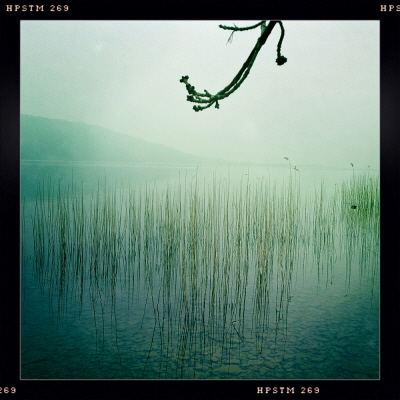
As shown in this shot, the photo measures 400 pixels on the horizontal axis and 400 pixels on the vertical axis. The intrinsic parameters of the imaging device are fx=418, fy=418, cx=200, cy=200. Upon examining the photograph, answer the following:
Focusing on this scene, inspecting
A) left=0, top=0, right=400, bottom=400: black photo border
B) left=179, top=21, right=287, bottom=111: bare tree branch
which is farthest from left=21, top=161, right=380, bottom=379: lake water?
left=179, top=21, right=287, bottom=111: bare tree branch

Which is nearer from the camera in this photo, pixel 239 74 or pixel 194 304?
pixel 239 74

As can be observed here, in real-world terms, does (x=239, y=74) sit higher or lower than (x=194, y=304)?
higher

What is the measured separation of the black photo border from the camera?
63.2 inches

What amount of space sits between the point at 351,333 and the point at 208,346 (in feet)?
2.37
